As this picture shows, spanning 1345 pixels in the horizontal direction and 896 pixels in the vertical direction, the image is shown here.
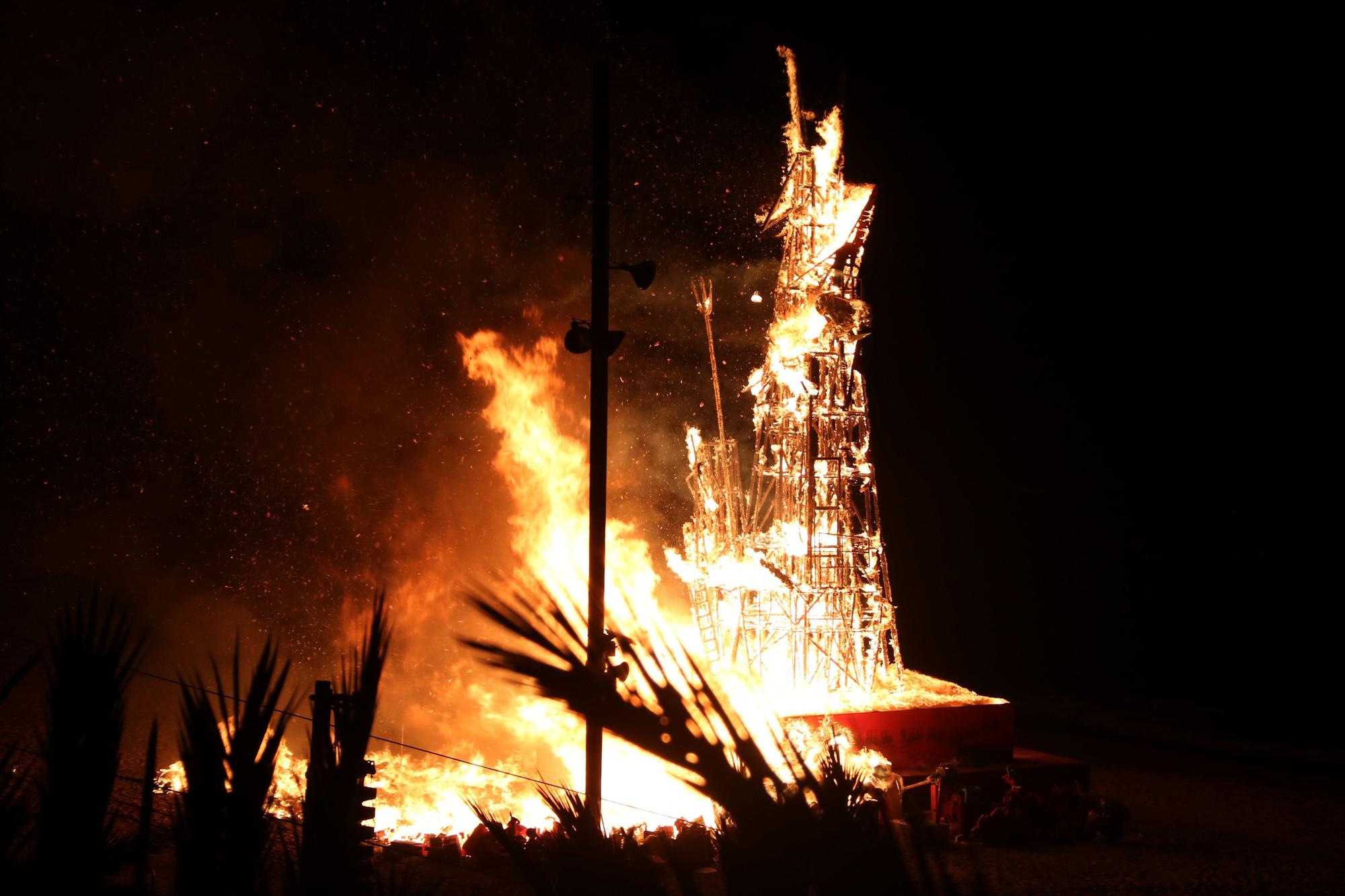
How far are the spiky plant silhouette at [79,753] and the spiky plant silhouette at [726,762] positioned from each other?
3.51 metres

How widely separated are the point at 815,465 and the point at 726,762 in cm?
1176

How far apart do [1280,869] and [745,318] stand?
13.3 meters

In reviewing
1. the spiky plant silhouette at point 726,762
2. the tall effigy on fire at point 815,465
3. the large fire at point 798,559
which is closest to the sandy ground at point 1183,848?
the large fire at point 798,559

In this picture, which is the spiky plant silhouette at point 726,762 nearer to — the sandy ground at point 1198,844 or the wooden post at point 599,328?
the wooden post at point 599,328

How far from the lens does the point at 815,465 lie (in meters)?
13.1

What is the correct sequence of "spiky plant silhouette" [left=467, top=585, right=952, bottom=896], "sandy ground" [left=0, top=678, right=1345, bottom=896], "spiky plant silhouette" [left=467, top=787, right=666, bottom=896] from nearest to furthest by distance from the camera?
"spiky plant silhouette" [left=467, top=585, right=952, bottom=896]
"spiky plant silhouette" [left=467, top=787, right=666, bottom=896]
"sandy ground" [left=0, top=678, right=1345, bottom=896]

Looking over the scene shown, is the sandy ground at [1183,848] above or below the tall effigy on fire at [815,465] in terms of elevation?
below

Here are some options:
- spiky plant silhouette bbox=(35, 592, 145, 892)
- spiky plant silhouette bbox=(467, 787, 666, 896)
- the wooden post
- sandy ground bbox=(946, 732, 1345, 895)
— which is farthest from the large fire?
spiky plant silhouette bbox=(467, 787, 666, 896)

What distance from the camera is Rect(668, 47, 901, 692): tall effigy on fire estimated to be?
13000 millimetres

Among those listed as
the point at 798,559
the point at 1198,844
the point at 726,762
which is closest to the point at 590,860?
the point at 726,762

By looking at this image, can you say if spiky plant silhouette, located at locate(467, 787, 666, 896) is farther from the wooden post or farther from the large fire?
the large fire

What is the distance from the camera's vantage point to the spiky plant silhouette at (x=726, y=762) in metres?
1.21

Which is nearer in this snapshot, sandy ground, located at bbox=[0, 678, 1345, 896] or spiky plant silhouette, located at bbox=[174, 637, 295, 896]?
spiky plant silhouette, located at bbox=[174, 637, 295, 896]

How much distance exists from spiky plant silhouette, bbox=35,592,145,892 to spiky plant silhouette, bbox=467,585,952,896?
3.51m
